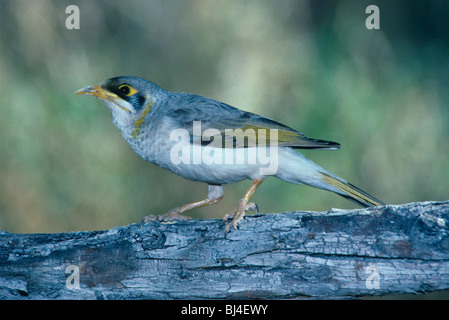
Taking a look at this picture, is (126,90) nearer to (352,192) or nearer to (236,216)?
(236,216)

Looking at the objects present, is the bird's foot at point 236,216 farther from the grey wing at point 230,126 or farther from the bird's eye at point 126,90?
the bird's eye at point 126,90

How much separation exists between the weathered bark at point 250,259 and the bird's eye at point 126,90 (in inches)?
56.5

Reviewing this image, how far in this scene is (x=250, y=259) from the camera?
13.0ft

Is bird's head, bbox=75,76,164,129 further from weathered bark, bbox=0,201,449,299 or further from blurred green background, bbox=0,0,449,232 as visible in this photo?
blurred green background, bbox=0,0,449,232

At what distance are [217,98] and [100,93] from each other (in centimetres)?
274

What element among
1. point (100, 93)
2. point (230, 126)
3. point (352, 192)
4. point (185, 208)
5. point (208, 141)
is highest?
point (100, 93)

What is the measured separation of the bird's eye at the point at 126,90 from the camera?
15.7 feet

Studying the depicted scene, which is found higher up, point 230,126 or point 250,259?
point 230,126

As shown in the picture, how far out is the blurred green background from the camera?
270 inches

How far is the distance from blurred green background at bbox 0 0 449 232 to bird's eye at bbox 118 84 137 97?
237 cm

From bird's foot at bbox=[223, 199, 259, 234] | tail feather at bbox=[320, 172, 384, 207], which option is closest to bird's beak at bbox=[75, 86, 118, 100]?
bird's foot at bbox=[223, 199, 259, 234]

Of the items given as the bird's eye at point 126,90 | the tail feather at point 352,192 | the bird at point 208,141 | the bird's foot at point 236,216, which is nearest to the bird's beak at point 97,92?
the bird at point 208,141

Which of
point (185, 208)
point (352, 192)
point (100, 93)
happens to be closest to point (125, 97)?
point (100, 93)

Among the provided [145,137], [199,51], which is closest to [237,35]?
[199,51]
